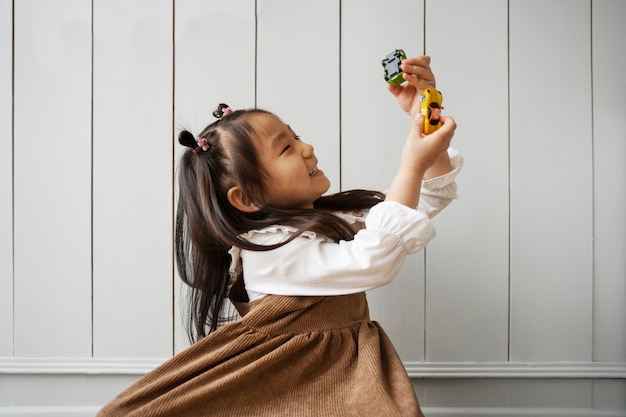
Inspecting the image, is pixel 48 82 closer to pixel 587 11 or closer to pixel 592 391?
pixel 587 11

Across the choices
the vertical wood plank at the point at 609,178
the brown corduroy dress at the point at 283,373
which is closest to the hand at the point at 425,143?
the brown corduroy dress at the point at 283,373

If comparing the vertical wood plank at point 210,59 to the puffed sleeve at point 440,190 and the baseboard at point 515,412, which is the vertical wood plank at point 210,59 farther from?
the baseboard at point 515,412

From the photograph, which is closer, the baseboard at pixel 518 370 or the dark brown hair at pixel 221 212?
the dark brown hair at pixel 221 212

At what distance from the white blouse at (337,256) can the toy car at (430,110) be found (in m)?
0.13

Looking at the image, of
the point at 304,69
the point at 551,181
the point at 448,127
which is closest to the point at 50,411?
the point at 304,69

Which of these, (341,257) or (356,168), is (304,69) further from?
(341,257)

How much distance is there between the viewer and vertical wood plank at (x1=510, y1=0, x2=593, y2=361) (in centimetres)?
108

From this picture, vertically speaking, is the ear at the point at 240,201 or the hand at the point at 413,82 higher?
the hand at the point at 413,82

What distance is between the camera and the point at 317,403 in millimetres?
749

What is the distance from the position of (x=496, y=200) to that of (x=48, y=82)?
987mm

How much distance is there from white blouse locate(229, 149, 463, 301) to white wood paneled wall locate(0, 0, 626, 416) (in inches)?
12.6

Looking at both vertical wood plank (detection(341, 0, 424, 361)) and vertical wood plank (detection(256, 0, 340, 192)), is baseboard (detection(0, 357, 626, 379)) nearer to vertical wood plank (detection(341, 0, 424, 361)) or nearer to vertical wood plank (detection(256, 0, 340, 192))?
vertical wood plank (detection(341, 0, 424, 361))

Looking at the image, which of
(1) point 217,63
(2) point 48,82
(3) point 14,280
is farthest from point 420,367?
(2) point 48,82

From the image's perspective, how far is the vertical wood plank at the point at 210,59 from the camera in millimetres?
1088
